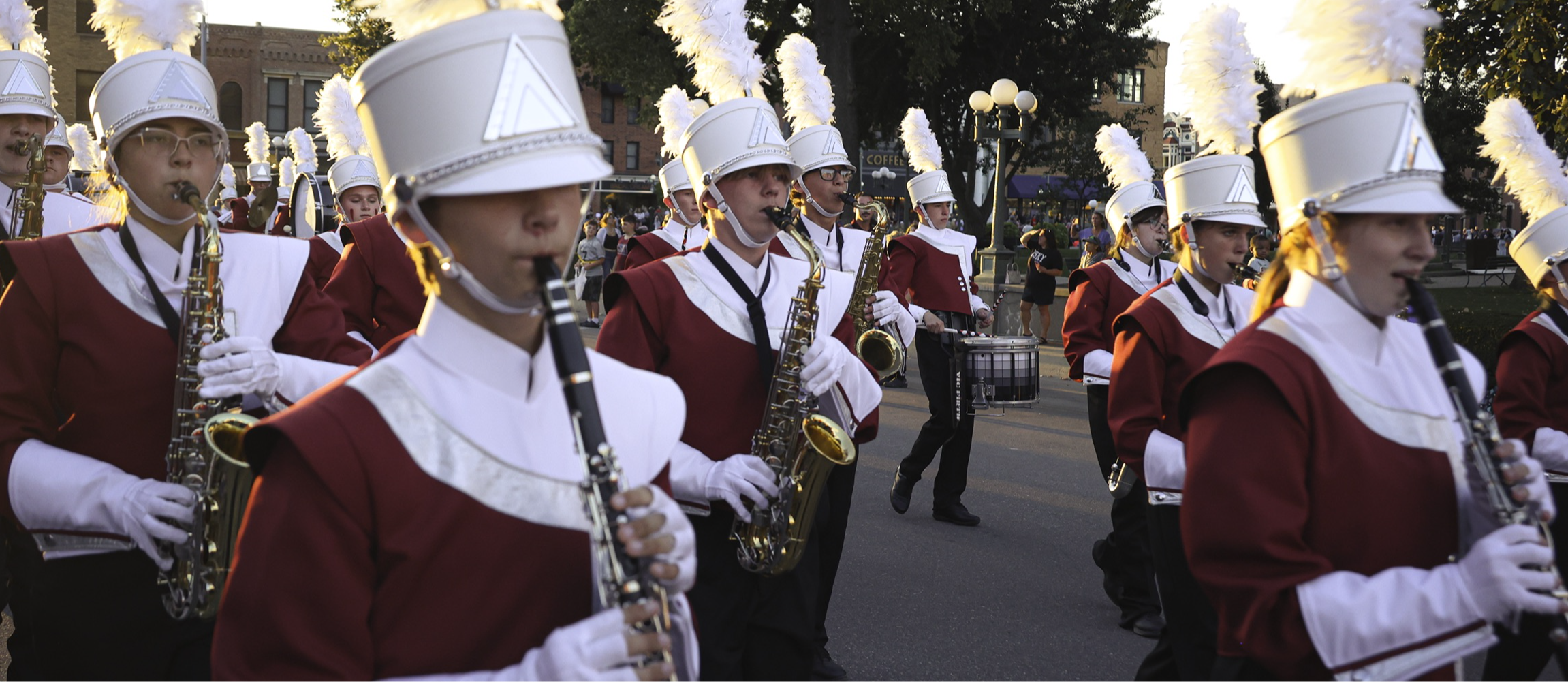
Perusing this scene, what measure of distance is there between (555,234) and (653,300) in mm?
2007

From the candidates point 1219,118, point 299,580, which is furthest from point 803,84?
point 299,580

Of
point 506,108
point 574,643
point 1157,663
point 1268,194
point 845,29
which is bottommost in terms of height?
point 1157,663

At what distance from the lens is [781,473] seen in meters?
3.89

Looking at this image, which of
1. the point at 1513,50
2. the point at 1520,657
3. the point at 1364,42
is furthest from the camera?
the point at 1513,50

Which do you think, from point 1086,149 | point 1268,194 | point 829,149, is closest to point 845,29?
point 1086,149

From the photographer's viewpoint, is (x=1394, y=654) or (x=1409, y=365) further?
(x=1409, y=365)

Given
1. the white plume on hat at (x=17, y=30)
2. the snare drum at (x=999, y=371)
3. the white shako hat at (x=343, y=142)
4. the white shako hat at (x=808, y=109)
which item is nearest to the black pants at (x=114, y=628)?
the white plume on hat at (x=17, y=30)

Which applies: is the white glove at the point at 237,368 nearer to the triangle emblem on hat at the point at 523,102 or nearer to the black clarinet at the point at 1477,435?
the triangle emblem on hat at the point at 523,102

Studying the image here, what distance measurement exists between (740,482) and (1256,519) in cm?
160

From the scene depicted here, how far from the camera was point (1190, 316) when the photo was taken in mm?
4656

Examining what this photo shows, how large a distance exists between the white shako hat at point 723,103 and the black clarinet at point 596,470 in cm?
231

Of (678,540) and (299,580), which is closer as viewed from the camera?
(299,580)

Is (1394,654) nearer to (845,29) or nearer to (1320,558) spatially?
(1320,558)

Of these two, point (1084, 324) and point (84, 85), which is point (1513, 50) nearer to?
point (1084, 324)
